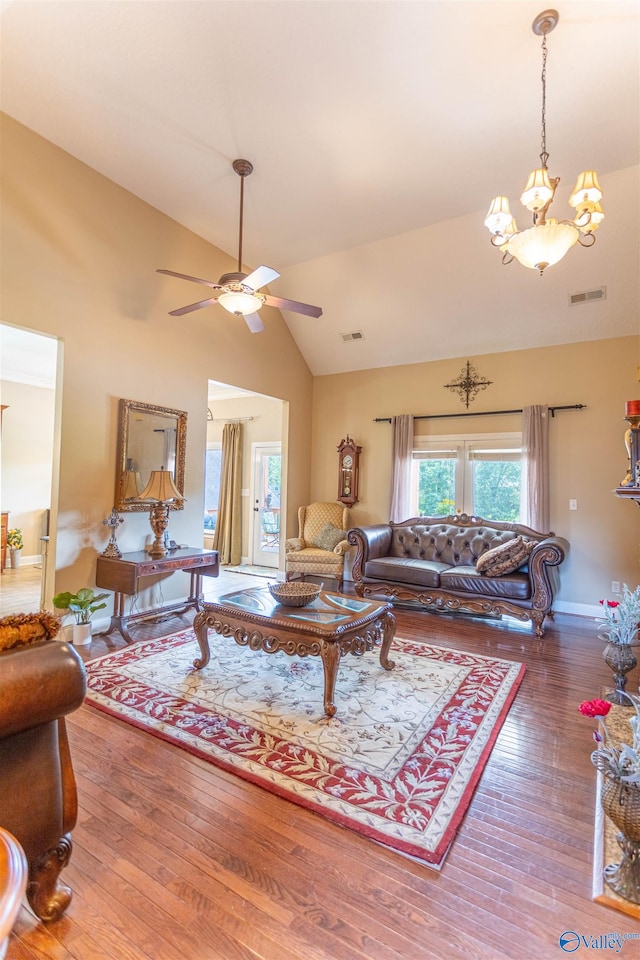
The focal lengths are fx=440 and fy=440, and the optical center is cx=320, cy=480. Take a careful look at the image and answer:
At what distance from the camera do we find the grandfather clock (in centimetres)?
633

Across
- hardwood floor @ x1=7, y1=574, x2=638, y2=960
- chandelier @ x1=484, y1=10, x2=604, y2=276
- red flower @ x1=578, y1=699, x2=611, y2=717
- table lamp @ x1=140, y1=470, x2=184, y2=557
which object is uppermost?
chandelier @ x1=484, y1=10, x2=604, y2=276

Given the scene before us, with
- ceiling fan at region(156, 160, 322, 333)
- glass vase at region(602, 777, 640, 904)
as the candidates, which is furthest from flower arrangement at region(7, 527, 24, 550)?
glass vase at region(602, 777, 640, 904)

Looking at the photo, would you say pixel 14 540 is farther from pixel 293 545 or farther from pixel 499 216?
pixel 499 216

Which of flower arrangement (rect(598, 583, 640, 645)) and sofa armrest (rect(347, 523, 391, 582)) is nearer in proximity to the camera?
flower arrangement (rect(598, 583, 640, 645))

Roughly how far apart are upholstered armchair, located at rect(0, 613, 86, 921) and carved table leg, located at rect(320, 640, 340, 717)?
141cm

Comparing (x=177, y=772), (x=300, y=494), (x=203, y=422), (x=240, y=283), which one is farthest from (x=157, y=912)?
(x=300, y=494)

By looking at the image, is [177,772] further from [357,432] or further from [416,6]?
[357,432]

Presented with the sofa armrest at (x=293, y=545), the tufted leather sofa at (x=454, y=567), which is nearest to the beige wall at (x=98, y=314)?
the sofa armrest at (x=293, y=545)

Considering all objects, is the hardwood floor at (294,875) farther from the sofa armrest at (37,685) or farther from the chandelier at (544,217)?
the chandelier at (544,217)

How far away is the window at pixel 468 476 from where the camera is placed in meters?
5.32

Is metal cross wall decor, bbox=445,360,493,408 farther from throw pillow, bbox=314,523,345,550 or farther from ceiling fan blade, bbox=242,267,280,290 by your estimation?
ceiling fan blade, bbox=242,267,280,290

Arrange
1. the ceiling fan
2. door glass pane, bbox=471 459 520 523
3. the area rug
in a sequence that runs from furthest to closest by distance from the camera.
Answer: door glass pane, bbox=471 459 520 523, the ceiling fan, the area rug

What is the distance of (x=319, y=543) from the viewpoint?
20.2ft

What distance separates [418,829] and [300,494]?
16.8 feet
